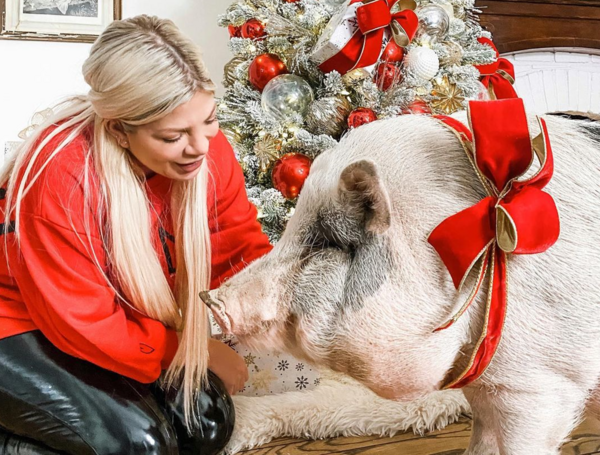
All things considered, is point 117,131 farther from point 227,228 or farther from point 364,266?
point 364,266

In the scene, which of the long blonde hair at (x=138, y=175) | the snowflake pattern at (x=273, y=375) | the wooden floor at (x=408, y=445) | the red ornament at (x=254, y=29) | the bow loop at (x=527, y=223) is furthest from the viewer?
the red ornament at (x=254, y=29)

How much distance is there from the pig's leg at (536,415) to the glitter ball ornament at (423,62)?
3.10 feet

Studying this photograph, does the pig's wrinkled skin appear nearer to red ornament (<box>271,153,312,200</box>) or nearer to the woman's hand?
the woman's hand

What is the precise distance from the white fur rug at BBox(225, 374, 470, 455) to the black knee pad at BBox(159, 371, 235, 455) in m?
0.06

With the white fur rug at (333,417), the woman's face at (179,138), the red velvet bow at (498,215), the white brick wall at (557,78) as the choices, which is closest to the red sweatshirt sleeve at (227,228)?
the woman's face at (179,138)

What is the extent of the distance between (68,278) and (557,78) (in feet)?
6.47

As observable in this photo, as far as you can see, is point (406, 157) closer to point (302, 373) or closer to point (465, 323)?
→ point (465, 323)

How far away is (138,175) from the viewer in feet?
3.01

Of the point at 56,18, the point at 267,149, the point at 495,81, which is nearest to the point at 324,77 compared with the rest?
the point at 267,149

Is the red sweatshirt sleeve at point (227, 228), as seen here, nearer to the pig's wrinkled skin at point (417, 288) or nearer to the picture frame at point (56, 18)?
the pig's wrinkled skin at point (417, 288)

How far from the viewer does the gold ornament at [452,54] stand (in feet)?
→ 5.00

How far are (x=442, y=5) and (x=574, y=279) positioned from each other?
3.79 feet

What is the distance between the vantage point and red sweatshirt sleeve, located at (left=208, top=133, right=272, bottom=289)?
106cm

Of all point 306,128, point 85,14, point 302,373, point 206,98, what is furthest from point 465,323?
point 85,14
